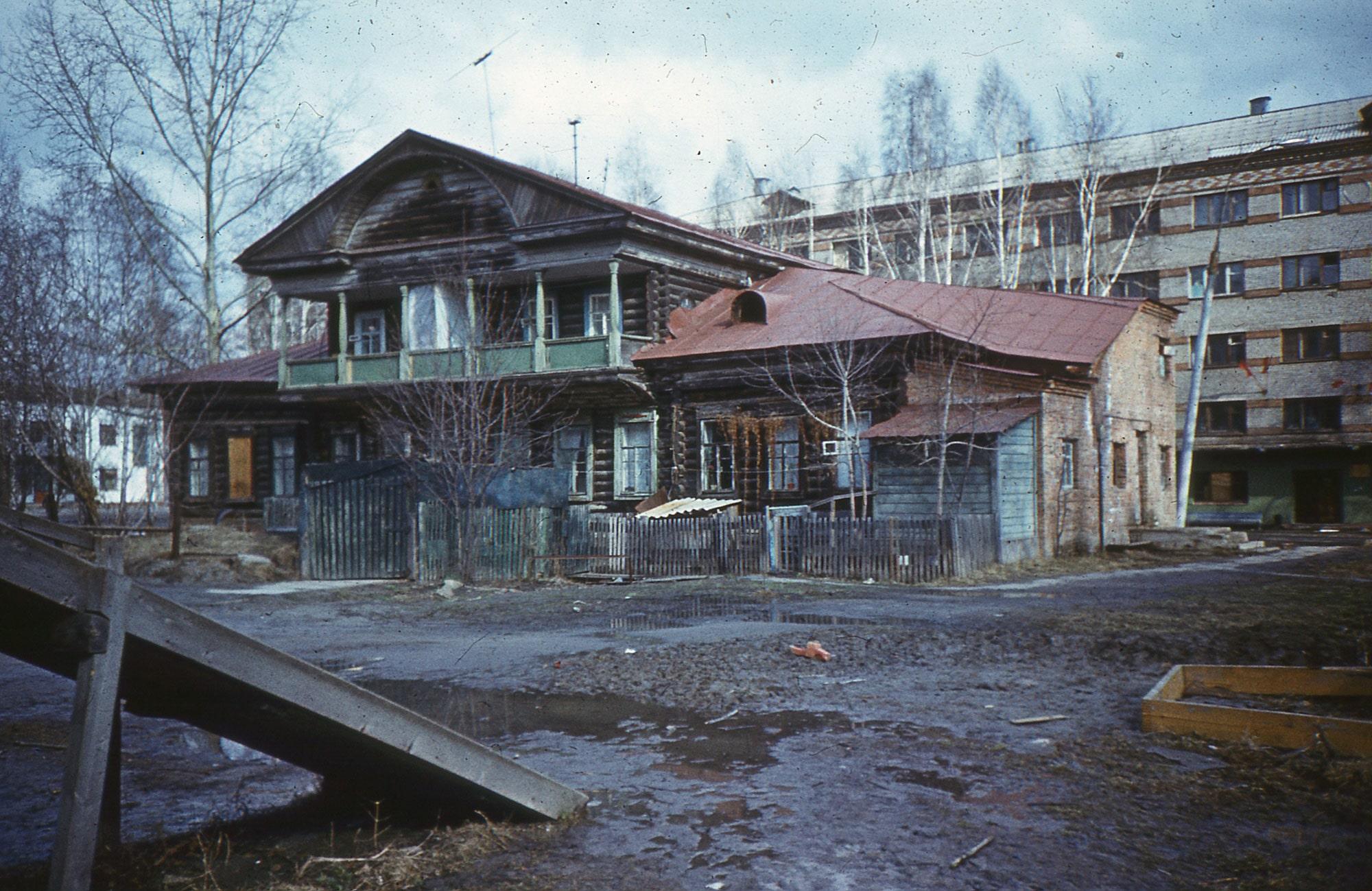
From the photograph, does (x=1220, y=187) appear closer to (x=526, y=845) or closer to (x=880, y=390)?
(x=880, y=390)

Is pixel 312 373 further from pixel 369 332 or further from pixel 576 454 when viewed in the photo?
pixel 576 454

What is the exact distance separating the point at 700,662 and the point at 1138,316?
2002 centimetres

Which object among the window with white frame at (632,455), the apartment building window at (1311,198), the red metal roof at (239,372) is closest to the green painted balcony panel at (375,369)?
the red metal roof at (239,372)

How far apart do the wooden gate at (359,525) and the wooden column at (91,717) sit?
15036mm

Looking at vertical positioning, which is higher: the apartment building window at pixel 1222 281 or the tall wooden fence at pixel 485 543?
the apartment building window at pixel 1222 281

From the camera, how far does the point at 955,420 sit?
61.6 feet

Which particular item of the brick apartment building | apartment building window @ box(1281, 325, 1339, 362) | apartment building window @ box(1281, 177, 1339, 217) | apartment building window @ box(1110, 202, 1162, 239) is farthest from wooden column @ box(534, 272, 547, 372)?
apartment building window @ box(1281, 177, 1339, 217)

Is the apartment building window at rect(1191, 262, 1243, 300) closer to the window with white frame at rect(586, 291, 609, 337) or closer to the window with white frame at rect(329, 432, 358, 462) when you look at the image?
the window with white frame at rect(586, 291, 609, 337)

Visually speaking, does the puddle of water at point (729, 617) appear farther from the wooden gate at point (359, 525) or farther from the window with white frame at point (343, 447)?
the window with white frame at point (343, 447)

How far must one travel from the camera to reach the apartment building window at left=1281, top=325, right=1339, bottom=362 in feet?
115

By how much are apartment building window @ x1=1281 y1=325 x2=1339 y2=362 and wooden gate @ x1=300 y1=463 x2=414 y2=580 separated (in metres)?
30.6

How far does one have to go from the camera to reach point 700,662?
876 centimetres

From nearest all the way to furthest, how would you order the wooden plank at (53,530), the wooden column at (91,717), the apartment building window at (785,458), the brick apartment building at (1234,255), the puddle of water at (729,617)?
the wooden column at (91,717)
the wooden plank at (53,530)
the puddle of water at (729,617)
the apartment building window at (785,458)
the brick apartment building at (1234,255)

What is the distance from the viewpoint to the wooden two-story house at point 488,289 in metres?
23.8
